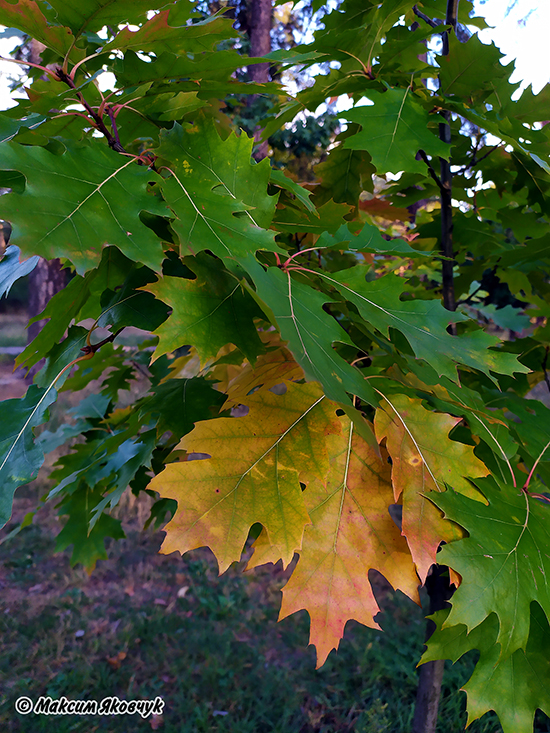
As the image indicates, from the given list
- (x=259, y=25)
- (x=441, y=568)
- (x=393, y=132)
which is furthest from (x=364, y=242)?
(x=259, y=25)

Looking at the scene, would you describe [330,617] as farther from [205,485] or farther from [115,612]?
[115,612]

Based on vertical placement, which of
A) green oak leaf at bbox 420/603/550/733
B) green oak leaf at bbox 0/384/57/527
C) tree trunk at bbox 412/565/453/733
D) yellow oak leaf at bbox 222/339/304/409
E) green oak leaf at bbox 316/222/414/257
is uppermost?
green oak leaf at bbox 316/222/414/257

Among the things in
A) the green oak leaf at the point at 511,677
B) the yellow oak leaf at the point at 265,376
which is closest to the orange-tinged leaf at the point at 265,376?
the yellow oak leaf at the point at 265,376

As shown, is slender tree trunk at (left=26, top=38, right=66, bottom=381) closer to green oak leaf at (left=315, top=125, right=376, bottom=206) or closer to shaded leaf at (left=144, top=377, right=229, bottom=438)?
green oak leaf at (left=315, top=125, right=376, bottom=206)

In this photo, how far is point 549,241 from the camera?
4.34ft

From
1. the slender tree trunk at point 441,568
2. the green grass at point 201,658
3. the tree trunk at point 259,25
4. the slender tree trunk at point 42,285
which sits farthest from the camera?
the slender tree trunk at point 42,285

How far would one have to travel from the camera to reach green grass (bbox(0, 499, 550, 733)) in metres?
2.60

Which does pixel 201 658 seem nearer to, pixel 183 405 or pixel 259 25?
pixel 183 405

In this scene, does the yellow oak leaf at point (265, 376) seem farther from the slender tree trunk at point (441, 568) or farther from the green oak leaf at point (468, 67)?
the green oak leaf at point (468, 67)

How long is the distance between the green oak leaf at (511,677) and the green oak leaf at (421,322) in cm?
47

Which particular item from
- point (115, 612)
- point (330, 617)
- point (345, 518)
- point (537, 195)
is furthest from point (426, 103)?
point (115, 612)

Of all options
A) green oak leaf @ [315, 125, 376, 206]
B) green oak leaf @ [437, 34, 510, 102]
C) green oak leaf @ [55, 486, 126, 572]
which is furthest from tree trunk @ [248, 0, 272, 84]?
green oak leaf @ [55, 486, 126, 572]

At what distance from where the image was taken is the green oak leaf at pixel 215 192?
708 mm

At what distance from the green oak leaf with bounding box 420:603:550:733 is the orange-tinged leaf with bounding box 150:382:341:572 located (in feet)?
1.38
